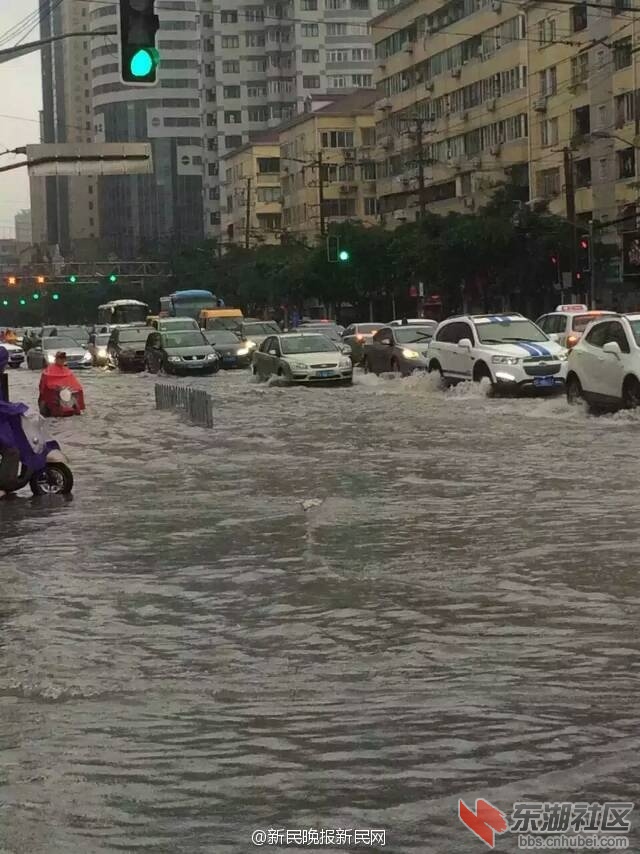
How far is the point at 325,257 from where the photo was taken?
83875 mm

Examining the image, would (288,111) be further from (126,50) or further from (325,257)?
(126,50)

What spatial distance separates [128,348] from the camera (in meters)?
56.1

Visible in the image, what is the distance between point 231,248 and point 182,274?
10090 mm

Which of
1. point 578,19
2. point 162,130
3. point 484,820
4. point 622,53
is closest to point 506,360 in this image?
point 484,820

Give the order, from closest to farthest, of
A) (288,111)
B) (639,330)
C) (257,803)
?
1. (257,803)
2. (639,330)
3. (288,111)

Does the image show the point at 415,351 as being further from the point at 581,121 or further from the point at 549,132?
the point at 549,132

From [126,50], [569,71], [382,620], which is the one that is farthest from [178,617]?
[569,71]

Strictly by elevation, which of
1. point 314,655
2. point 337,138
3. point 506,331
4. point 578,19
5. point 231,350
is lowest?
point 314,655

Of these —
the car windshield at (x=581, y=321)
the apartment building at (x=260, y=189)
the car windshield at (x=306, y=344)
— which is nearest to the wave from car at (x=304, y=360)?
the car windshield at (x=306, y=344)

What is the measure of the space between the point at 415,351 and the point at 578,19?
4013 centimetres

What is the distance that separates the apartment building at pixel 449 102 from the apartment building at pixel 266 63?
4988 centimetres

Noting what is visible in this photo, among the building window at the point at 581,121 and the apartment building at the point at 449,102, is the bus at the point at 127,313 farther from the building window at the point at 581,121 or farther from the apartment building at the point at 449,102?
the building window at the point at 581,121

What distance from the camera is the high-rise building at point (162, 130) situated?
180m

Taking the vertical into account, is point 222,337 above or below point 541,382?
above
